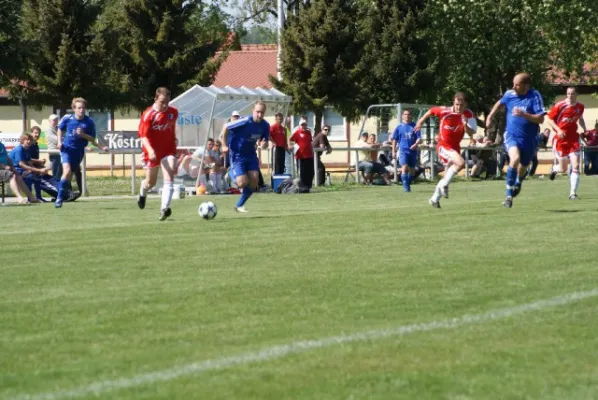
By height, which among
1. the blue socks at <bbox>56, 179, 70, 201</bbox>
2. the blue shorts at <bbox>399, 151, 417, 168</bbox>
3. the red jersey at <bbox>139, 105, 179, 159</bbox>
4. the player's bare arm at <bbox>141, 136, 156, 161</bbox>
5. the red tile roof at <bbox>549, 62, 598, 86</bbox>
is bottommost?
the blue socks at <bbox>56, 179, 70, 201</bbox>

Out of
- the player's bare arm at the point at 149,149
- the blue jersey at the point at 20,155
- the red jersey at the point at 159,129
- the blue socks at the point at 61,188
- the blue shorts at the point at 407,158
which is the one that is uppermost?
the red jersey at the point at 159,129

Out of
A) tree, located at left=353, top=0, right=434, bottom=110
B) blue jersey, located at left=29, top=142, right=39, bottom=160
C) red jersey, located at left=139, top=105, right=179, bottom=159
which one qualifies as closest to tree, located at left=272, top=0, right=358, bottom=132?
tree, located at left=353, top=0, right=434, bottom=110

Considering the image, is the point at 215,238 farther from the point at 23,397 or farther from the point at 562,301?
the point at 23,397

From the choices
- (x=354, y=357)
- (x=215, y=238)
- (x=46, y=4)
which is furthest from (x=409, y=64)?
(x=354, y=357)

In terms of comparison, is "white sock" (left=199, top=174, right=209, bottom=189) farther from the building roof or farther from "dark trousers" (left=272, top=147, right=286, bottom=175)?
the building roof

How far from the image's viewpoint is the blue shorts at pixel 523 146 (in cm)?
1845

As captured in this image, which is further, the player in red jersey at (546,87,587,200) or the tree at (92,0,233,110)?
the tree at (92,0,233,110)

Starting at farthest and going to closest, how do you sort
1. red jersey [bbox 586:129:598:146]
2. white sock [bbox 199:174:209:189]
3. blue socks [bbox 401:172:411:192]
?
red jersey [bbox 586:129:598:146] < white sock [bbox 199:174:209:189] < blue socks [bbox 401:172:411:192]

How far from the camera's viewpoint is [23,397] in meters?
5.61

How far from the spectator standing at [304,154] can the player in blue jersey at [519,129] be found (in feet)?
40.2

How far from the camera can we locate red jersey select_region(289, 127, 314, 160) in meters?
31.1

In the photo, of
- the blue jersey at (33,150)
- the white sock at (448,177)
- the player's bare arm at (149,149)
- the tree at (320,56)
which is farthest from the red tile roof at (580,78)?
the player's bare arm at (149,149)

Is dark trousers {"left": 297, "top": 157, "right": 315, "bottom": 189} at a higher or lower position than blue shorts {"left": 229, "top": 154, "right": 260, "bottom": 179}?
lower

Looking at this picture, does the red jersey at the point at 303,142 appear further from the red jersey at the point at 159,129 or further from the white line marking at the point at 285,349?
the white line marking at the point at 285,349
